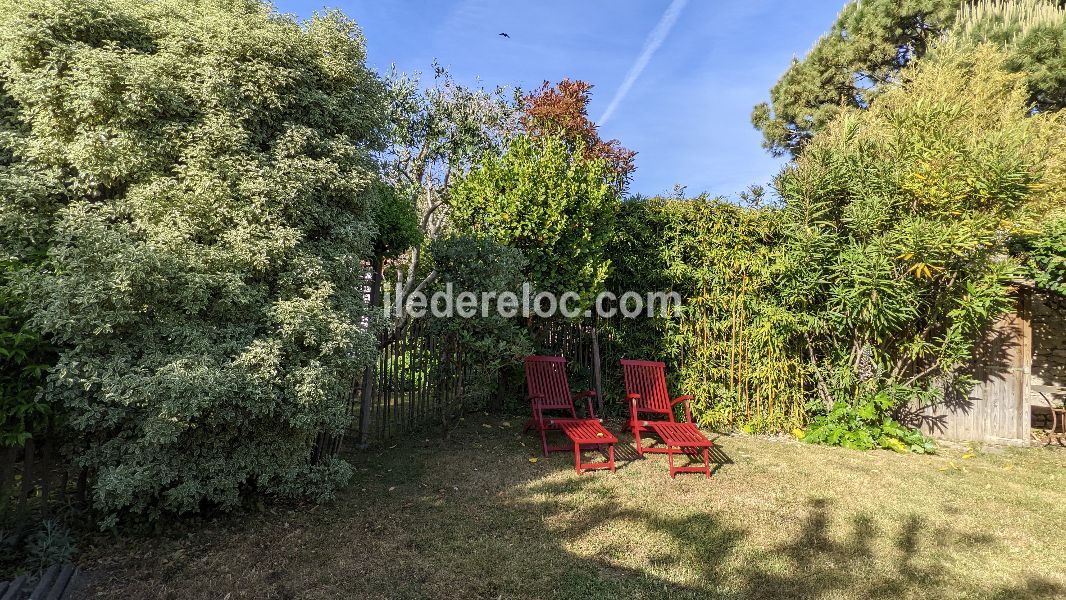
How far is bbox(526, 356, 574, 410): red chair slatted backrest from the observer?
631 cm

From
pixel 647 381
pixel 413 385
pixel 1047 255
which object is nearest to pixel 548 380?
pixel 647 381

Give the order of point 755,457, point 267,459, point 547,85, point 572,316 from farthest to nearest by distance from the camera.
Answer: point 547,85 < point 572,316 < point 755,457 < point 267,459

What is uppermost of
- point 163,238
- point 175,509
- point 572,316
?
point 163,238

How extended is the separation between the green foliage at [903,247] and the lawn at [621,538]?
1543 mm

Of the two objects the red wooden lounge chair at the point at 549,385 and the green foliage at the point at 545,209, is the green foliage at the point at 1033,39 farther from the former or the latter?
the red wooden lounge chair at the point at 549,385

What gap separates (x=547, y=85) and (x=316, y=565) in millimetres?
11981

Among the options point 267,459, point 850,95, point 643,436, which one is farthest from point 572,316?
point 850,95

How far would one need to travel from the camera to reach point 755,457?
5684mm

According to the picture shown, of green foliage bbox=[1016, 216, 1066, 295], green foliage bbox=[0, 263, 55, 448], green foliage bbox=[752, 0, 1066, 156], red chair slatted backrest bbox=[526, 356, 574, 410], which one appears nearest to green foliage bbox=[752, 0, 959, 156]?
green foliage bbox=[752, 0, 1066, 156]

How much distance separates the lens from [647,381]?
6602mm

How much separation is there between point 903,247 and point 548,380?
449 centimetres

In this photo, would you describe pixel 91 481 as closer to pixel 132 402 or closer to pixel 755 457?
pixel 132 402

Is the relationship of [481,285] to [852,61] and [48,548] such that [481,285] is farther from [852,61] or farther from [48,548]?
[852,61]

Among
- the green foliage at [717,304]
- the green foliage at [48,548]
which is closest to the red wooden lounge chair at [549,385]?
the green foliage at [717,304]
